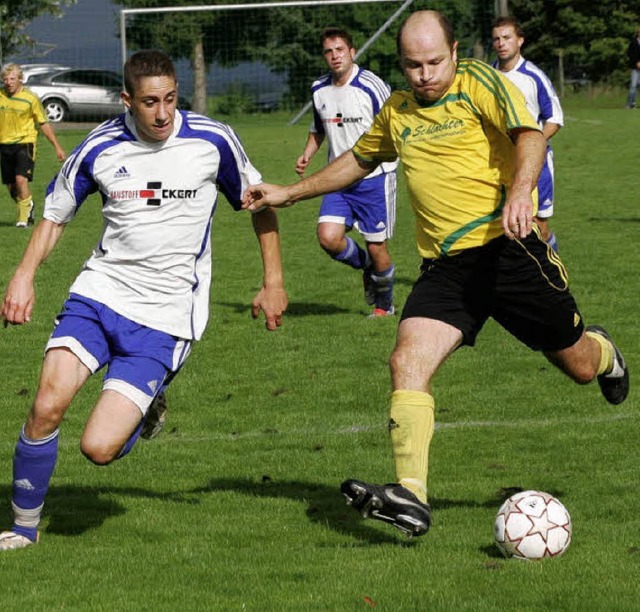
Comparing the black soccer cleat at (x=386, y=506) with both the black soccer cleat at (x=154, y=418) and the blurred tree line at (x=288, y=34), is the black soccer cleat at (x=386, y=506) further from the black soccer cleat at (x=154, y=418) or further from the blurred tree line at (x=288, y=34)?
the blurred tree line at (x=288, y=34)

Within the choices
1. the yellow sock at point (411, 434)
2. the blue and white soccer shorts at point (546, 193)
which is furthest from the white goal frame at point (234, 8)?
the yellow sock at point (411, 434)

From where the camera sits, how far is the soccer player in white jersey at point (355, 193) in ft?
40.8

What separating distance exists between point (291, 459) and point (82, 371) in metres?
2.11

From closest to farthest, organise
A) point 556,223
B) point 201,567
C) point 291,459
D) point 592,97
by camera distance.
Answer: point 201,567 → point 291,459 → point 556,223 → point 592,97

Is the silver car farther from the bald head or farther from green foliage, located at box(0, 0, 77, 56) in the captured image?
the bald head

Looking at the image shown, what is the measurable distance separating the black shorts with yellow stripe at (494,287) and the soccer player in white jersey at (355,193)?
6.07 meters

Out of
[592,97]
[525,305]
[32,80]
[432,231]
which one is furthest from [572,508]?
[592,97]

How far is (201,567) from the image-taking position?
5605mm

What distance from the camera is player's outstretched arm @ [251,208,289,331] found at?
6473mm

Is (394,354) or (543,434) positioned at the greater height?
(394,354)

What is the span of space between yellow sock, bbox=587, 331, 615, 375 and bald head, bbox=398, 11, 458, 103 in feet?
5.53

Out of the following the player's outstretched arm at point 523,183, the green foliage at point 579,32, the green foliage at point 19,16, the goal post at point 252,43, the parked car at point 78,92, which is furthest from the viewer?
the green foliage at point 579,32

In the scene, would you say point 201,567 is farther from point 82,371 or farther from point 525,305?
point 525,305

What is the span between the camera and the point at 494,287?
20.3ft
